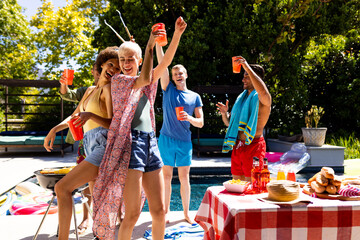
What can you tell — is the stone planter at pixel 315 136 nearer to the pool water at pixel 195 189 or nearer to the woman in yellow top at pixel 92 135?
the pool water at pixel 195 189

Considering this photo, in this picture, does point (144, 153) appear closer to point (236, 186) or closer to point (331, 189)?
point (236, 186)

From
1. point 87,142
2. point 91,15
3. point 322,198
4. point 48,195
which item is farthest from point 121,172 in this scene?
point 91,15

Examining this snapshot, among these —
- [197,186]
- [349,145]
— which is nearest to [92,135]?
[197,186]

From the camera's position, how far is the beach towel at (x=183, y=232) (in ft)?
10.9

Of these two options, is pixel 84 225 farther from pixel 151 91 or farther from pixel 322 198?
pixel 322 198

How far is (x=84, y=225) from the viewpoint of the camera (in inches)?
137

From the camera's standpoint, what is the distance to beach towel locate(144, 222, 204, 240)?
3335mm

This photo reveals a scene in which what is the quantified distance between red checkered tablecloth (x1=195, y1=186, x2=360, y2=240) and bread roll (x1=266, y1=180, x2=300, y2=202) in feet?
0.22

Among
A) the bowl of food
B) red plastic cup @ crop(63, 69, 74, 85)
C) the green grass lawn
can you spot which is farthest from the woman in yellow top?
the green grass lawn

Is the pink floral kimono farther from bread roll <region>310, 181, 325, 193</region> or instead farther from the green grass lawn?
the green grass lawn

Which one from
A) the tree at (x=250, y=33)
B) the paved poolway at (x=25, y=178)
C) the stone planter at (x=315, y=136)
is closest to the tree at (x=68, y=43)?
the tree at (x=250, y=33)

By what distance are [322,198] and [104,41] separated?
11.1 metres

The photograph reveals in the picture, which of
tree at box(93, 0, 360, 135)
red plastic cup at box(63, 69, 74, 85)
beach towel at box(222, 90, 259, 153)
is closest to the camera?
beach towel at box(222, 90, 259, 153)

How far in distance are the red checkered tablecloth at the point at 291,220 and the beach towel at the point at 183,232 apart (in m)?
1.25
